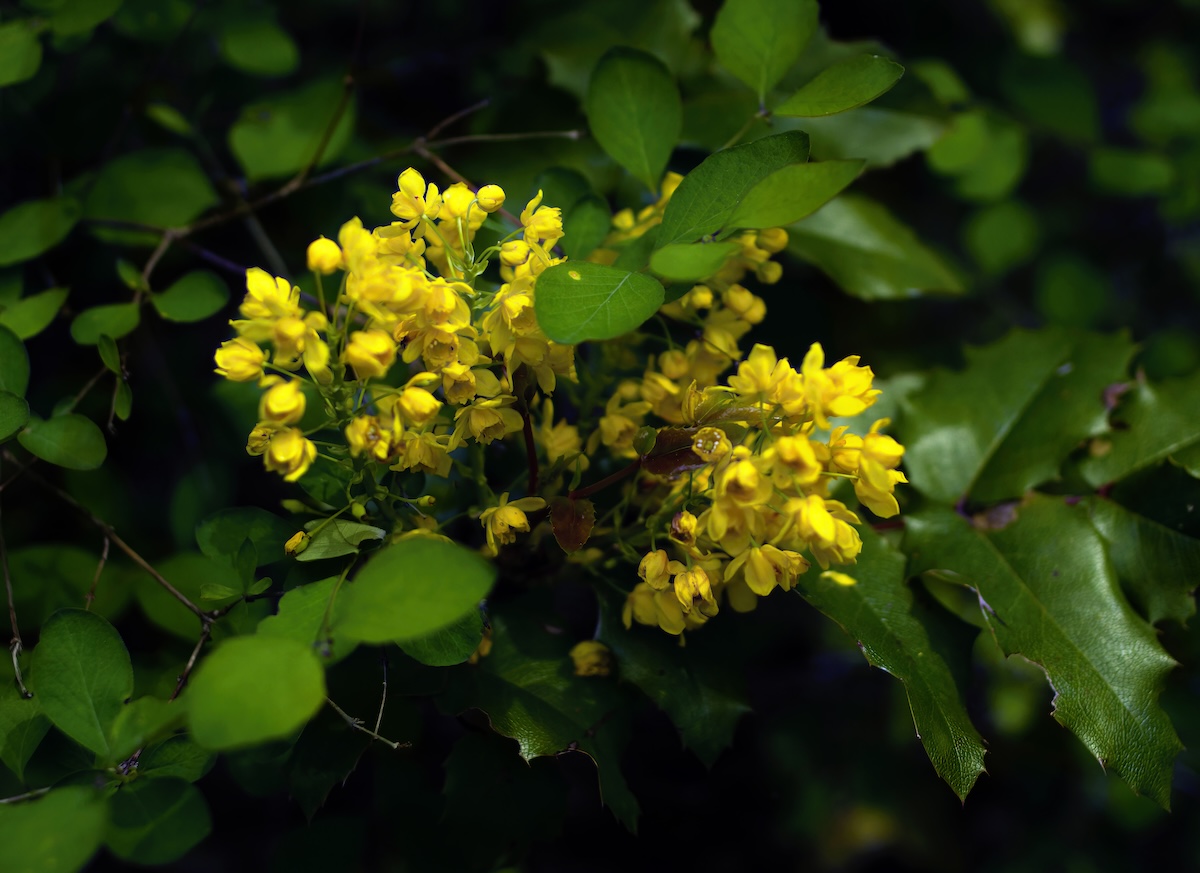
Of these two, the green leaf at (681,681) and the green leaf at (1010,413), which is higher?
the green leaf at (1010,413)

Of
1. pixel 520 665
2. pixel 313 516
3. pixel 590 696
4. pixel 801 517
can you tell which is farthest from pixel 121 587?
pixel 801 517

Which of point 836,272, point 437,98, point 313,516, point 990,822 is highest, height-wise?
point 437,98

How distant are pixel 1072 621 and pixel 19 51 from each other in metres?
1.88

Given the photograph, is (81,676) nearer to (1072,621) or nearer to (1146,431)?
(1072,621)

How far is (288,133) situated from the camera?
63.7 inches

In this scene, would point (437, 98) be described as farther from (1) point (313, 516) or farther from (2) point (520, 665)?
(2) point (520, 665)

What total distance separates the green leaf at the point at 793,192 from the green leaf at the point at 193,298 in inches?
32.6

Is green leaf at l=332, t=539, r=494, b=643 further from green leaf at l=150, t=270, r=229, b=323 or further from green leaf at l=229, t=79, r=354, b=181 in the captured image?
green leaf at l=229, t=79, r=354, b=181

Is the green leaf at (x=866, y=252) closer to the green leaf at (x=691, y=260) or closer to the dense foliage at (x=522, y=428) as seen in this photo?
the dense foliage at (x=522, y=428)

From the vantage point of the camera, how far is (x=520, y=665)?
1247 mm

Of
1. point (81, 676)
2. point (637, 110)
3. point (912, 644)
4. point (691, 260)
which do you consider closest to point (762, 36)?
point (637, 110)

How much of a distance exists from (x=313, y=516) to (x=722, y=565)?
579 mm

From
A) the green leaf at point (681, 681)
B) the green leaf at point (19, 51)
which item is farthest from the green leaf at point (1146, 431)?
the green leaf at point (19, 51)

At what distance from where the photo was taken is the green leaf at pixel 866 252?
160cm
